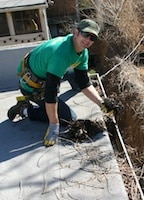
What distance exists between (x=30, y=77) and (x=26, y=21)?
7934 millimetres

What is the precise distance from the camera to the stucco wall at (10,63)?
3.97 meters

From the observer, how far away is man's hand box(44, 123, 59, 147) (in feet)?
8.19

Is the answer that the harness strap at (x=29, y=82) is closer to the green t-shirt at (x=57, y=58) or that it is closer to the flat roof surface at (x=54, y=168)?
the green t-shirt at (x=57, y=58)

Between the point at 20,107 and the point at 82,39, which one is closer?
the point at 82,39

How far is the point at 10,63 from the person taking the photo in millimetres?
4016

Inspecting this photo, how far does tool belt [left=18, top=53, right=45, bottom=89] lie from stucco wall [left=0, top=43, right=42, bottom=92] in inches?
47.3

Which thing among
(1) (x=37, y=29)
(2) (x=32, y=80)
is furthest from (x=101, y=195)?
(1) (x=37, y=29)

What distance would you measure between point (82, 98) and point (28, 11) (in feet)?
23.7

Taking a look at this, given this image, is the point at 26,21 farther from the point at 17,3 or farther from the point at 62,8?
the point at 62,8

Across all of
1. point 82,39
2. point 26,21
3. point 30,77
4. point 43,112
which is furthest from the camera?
point 26,21

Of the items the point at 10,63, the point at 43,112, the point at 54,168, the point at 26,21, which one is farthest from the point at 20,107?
the point at 26,21

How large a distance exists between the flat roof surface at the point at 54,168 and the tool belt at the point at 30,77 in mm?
421

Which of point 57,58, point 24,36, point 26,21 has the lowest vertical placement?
point 24,36

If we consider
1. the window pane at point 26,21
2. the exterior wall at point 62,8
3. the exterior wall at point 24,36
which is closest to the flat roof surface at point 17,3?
the exterior wall at point 24,36
